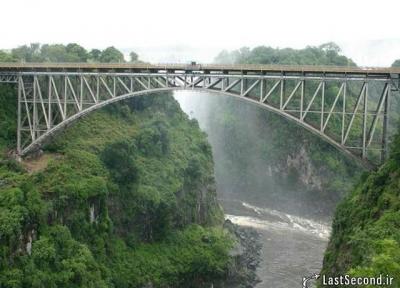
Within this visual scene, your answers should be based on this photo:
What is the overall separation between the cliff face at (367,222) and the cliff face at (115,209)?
1298 centimetres

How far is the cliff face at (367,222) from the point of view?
79.7ft

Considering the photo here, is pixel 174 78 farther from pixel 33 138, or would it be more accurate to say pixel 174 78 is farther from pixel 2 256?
pixel 2 256

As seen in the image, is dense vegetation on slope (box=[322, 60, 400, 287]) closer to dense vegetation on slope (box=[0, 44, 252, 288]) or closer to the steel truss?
the steel truss

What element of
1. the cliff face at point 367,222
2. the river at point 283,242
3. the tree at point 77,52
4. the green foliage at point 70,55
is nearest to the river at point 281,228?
the river at point 283,242

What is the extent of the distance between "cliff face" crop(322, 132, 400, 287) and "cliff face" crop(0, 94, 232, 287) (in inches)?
511

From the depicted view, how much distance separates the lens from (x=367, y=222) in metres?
28.3

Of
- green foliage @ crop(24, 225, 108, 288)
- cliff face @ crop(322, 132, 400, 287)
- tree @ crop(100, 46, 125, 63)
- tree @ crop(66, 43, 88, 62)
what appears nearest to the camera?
cliff face @ crop(322, 132, 400, 287)

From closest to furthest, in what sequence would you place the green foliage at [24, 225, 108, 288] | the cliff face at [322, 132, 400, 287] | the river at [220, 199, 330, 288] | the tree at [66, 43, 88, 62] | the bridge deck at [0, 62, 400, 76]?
the cliff face at [322, 132, 400, 287] < the green foliage at [24, 225, 108, 288] < the bridge deck at [0, 62, 400, 76] < the river at [220, 199, 330, 288] < the tree at [66, 43, 88, 62]

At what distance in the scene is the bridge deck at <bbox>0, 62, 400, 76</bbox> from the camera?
111 feet

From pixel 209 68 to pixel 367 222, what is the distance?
1379 centimetres

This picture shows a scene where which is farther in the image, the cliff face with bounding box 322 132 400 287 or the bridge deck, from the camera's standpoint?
the bridge deck

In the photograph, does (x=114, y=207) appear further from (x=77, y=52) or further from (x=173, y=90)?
(x=77, y=52)

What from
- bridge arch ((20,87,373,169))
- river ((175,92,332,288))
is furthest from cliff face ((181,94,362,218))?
bridge arch ((20,87,373,169))

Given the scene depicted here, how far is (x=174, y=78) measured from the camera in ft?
122
